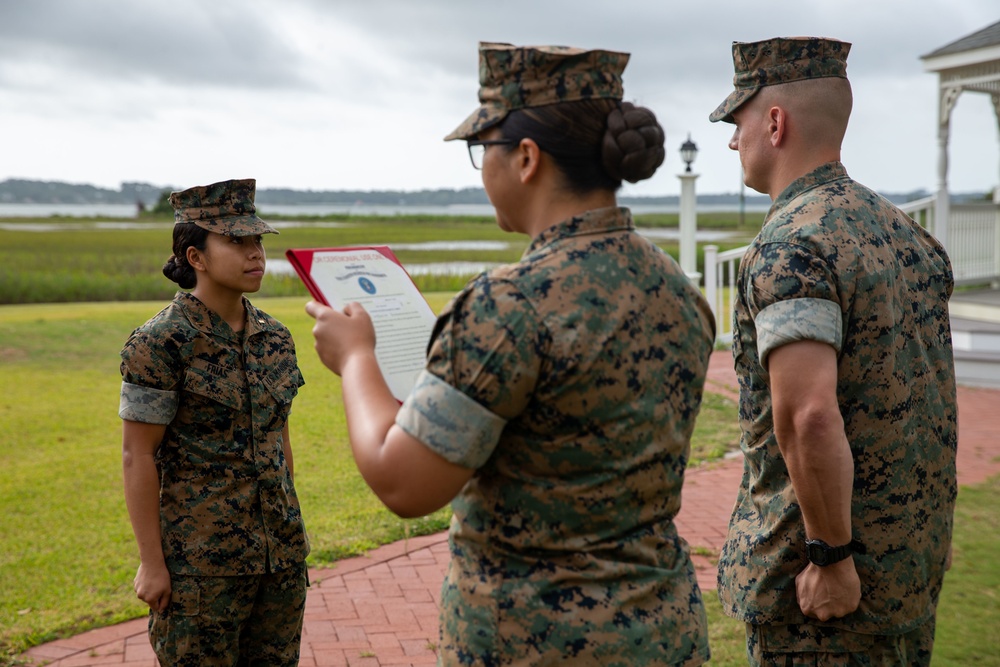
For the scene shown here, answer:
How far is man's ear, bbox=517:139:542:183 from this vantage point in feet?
5.51

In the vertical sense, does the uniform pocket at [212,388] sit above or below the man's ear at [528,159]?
below

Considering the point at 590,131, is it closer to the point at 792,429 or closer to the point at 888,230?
the point at 792,429

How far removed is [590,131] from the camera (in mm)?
1685

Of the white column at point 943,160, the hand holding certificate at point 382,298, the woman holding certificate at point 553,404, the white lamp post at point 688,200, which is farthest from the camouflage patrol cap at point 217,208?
the white column at point 943,160

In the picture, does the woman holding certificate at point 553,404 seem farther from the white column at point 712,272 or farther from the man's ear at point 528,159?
the white column at point 712,272

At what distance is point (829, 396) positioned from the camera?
207cm

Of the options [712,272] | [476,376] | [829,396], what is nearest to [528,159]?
[476,376]

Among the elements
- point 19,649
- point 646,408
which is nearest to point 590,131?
point 646,408

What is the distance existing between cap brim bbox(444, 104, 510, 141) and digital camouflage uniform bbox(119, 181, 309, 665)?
1.35 m

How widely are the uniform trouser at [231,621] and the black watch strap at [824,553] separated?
1555 mm

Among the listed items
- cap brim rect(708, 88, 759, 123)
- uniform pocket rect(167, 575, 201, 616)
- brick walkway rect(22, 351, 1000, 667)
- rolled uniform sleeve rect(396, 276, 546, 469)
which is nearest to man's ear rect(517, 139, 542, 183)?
rolled uniform sleeve rect(396, 276, 546, 469)

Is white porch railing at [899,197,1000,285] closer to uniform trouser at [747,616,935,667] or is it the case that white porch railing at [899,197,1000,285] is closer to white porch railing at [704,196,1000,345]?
white porch railing at [704,196,1000,345]

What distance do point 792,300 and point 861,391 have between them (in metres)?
0.30

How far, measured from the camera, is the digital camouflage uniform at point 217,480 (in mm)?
2682
